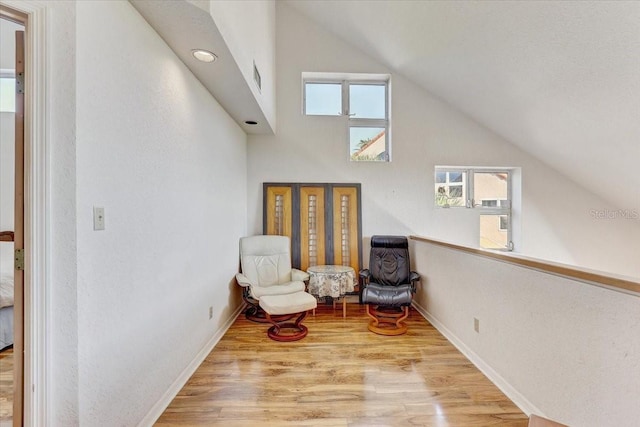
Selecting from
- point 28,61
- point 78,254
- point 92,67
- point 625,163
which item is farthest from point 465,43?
point 78,254

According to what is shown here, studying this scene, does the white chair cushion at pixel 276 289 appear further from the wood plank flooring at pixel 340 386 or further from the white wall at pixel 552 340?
the white wall at pixel 552 340

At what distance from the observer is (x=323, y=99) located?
4.07m

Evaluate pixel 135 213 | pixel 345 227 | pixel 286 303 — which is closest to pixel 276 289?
Result: pixel 286 303

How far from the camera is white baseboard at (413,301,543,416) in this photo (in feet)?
5.65

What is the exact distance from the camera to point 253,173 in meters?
3.89

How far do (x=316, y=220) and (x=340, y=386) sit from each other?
88.4 inches

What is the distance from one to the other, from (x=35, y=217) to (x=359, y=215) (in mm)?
3323

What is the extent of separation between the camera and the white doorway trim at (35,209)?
105 cm

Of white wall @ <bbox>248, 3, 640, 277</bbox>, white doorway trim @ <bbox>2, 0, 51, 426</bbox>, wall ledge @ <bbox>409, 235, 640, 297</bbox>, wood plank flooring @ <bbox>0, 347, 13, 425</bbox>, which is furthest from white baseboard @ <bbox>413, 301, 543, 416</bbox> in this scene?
wood plank flooring @ <bbox>0, 347, 13, 425</bbox>

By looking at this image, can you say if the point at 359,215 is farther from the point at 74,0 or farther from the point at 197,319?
the point at 74,0

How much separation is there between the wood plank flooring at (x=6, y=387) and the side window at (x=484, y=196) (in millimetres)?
4441

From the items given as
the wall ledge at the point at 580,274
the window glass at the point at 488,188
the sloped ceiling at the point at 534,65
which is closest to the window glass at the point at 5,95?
the sloped ceiling at the point at 534,65

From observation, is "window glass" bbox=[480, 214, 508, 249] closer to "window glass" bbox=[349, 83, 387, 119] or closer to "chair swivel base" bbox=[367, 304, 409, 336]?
"chair swivel base" bbox=[367, 304, 409, 336]

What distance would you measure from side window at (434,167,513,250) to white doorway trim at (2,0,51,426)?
4117 millimetres
